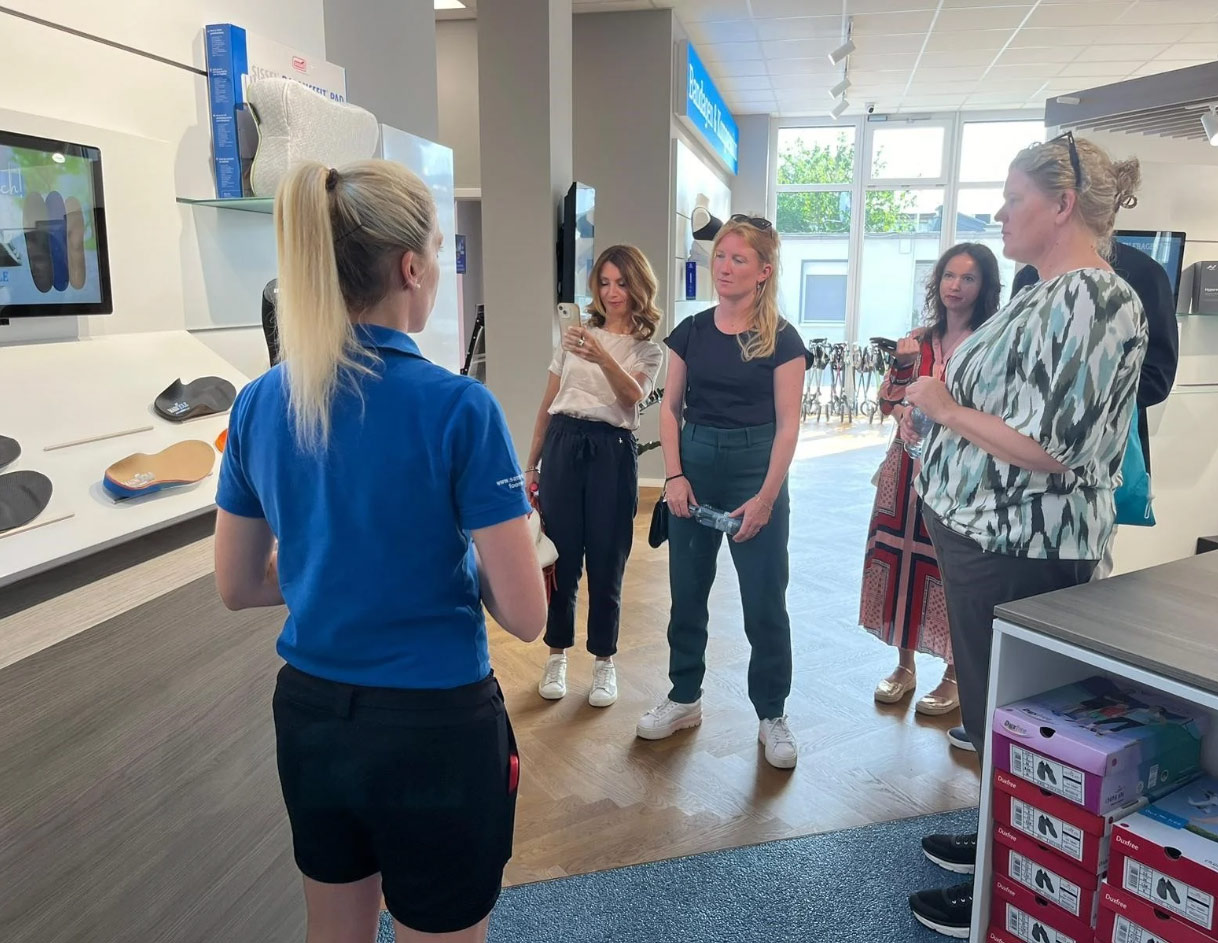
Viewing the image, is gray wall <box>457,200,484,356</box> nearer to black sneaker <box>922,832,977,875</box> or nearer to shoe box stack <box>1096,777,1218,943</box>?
black sneaker <box>922,832,977,875</box>

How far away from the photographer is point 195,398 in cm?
168

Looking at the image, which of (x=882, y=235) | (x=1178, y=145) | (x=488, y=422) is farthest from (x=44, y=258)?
(x=882, y=235)

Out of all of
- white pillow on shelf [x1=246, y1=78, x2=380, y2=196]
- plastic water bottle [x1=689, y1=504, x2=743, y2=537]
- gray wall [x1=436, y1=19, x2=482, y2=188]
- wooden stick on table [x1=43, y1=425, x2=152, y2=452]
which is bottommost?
plastic water bottle [x1=689, y1=504, x2=743, y2=537]

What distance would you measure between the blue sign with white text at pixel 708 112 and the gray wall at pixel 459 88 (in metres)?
1.58

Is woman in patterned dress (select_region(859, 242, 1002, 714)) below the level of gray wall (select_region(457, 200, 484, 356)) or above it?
below

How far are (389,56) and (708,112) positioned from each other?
5.33 meters

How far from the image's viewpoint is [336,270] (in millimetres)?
1000

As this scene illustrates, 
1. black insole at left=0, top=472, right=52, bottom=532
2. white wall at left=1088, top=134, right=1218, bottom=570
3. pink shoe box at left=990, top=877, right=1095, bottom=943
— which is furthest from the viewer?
white wall at left=1088, top=134, right=1218, bottom=570

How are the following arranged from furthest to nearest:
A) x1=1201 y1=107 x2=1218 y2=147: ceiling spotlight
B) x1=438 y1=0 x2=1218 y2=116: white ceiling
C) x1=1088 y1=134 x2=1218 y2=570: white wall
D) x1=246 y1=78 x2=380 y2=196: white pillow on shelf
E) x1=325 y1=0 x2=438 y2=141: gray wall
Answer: x1=438 y1=0 x2=1218 y2=116: white ceiling → x1=1088 y1=134 x2=1218 y2=570: white wall → x1=1201 y1=107 x2=1218 y2=147: ceiling spotlight → x1=325 y1=0 x2=438 y2=141: gray wall → x1=246 y1=78 x2=380 y2=196: white pillow on shelf

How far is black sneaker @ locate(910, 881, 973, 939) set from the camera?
192cm

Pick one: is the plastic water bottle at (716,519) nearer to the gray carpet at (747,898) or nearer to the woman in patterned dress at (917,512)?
the woman in patterned dress at (917,512)

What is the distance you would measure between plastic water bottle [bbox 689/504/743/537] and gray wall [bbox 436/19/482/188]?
471 centimetres


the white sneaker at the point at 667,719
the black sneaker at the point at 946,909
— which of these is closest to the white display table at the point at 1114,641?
the black sneaker at the point at 946,909

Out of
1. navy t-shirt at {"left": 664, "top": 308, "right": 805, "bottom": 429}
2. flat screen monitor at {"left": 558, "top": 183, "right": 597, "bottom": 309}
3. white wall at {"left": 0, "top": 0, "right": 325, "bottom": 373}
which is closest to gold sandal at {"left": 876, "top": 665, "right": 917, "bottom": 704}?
navy t-shirt at {"left": 664, "top": 308, "right": 805, "bottom": 429}
